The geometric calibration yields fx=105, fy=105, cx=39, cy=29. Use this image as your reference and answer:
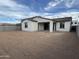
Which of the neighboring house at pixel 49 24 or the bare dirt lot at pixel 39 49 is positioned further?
the neighboring house at pixel 49 24

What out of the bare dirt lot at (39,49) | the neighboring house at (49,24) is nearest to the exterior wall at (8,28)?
the neighboring house at (49,24)

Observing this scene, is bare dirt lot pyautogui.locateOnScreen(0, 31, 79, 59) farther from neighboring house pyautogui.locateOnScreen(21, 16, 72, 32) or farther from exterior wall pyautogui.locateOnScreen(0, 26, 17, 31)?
exterior wall pyautogui.locateOnScreen(0, 26, 17, 31)

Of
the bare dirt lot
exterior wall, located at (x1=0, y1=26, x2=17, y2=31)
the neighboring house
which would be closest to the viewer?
the bare dirt lot

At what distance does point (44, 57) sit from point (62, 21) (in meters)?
17.3

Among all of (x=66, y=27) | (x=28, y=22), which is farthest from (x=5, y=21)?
(x=66, y=27)

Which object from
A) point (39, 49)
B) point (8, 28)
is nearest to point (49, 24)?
point (8, 28)

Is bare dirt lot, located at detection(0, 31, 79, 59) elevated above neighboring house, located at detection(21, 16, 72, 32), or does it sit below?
below

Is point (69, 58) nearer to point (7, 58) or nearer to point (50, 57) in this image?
point (50, 57)

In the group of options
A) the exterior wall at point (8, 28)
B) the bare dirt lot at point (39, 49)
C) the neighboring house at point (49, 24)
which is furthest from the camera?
the exterior wall at point (8, 28)

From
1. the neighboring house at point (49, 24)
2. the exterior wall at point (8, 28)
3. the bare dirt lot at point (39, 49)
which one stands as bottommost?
the bare dirt lot at point (39, 49)

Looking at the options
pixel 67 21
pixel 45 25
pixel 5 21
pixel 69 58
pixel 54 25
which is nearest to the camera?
pixel 69 58

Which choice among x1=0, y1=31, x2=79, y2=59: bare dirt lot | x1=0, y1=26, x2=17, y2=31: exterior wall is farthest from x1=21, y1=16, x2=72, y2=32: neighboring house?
x1=0, y1=31, x2=79, y2=59: bare dirt lot

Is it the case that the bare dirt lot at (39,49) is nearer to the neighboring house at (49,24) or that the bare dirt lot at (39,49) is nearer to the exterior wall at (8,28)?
the neighboring house at (49,24)

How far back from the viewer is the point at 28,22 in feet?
75.3
